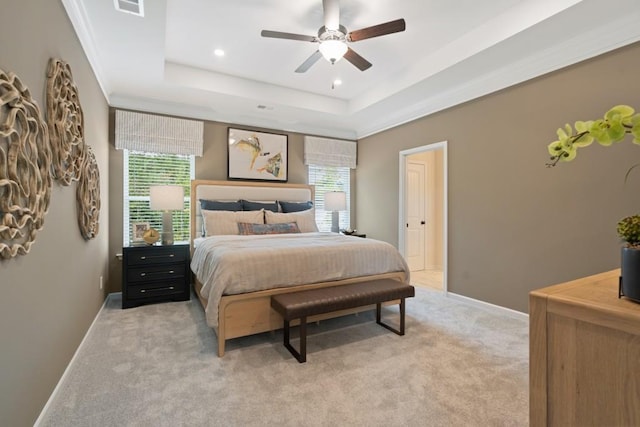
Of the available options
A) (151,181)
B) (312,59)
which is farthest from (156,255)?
(312,59)

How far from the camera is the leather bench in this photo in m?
2.30

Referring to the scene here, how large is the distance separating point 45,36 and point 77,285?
1.72 meters

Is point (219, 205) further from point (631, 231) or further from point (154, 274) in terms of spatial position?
point (631, 231)

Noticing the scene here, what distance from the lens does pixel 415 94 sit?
4.00 m

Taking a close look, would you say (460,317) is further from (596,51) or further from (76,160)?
(76,160)

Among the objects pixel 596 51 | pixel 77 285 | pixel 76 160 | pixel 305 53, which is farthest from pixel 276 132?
pixel 596 51

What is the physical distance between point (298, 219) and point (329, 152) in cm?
171

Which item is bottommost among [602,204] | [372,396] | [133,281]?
[372,396]

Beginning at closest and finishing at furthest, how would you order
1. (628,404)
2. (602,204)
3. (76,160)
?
(628,404) < (76,160) < (602,204)

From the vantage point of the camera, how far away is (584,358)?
700 mm

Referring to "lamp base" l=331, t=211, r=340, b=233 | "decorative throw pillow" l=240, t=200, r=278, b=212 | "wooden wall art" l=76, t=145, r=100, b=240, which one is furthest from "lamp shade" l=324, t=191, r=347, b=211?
"wooden wall art" l=76, t=145, r=100, b=240

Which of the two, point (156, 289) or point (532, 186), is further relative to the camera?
point (156, 289)

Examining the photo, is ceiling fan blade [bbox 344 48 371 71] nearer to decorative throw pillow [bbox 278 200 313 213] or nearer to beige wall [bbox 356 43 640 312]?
beige wall [bbox 356 43 640 312]

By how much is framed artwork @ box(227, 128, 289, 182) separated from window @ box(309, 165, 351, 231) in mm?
649
